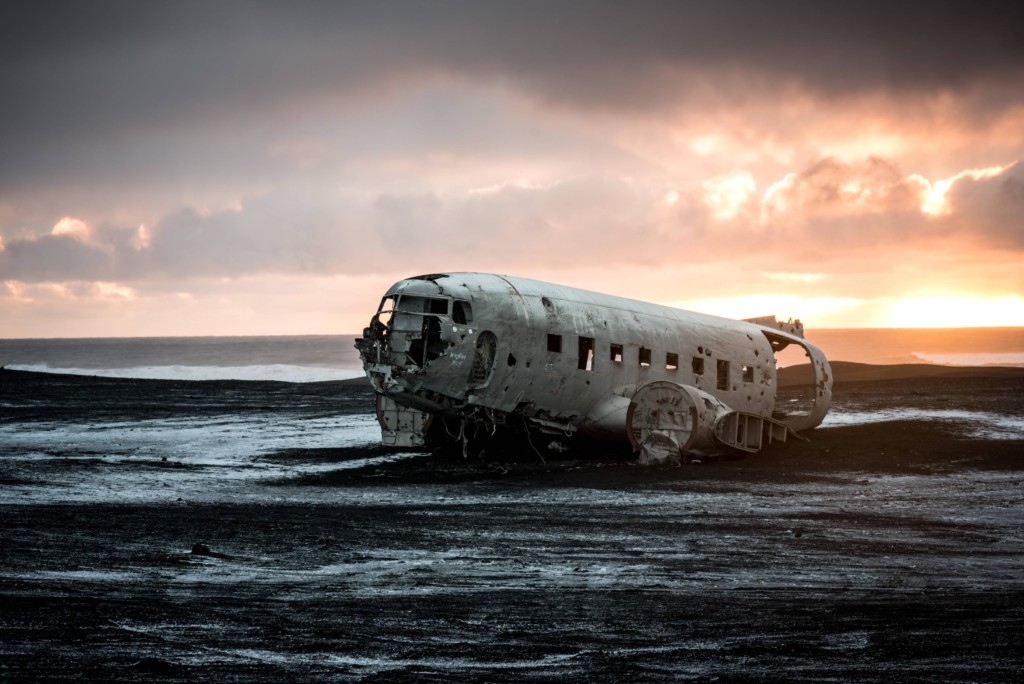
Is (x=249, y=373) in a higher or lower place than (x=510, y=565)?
higher

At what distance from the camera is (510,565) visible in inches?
502

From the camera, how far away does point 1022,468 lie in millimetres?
22875

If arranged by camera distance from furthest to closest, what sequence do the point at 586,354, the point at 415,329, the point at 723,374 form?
the point at 723,374, the point at 586,354, the point at 415,329

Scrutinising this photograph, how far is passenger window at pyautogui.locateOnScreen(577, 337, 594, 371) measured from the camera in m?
25.2

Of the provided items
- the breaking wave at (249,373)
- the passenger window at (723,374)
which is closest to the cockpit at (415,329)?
the passenger window at (723,374)

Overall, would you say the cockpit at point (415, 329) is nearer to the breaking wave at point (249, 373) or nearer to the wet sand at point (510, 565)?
the wet sand at point (510, 565)

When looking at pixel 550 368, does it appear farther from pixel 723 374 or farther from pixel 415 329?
pixel 723 374

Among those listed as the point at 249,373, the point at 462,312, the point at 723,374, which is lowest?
the point at 249,373

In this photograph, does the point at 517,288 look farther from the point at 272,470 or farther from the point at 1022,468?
the point at 1022,468

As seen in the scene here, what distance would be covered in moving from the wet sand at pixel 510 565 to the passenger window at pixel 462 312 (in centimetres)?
324

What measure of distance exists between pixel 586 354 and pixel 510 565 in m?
12.9

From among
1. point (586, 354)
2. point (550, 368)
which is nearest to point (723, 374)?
point (586, 354)

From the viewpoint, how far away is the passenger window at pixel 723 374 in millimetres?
28938

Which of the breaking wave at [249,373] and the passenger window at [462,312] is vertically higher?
the passenger window at [462,312]
